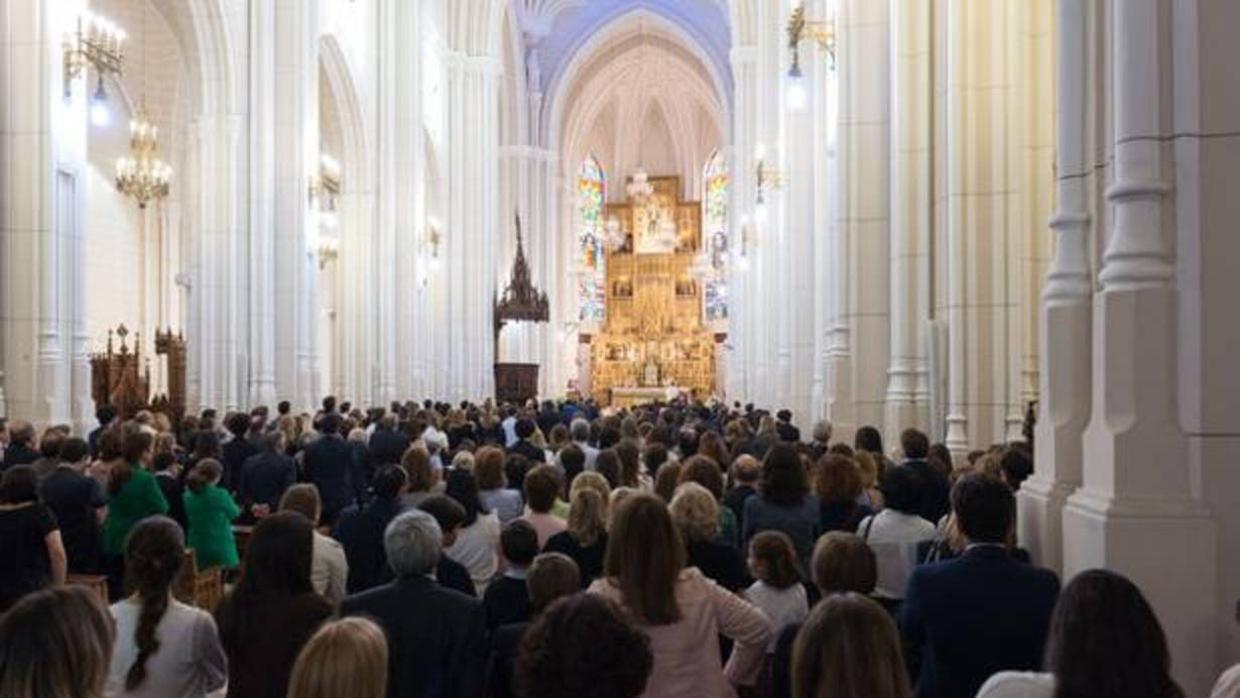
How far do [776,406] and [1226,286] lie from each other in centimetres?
2118

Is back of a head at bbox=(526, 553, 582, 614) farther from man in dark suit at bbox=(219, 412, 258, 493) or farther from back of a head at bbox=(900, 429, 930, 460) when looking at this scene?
man in dark suit at bbox=(219, 412, 258, 493)

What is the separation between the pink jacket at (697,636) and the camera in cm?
429

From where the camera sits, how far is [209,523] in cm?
870

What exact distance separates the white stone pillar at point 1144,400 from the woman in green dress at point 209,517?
5996 millimetres

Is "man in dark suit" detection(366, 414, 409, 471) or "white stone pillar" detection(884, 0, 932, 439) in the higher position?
"white stone pillar" detection(884, 0, 932, 439)

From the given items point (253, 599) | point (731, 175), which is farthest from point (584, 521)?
point (731, 175)

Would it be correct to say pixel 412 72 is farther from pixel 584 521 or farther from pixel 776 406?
pixel 584 521

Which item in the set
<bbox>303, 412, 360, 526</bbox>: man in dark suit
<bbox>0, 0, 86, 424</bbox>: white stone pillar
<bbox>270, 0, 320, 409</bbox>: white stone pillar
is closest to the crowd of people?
<bbox>303, 412, 360, 526</bbox>: man in dark suit

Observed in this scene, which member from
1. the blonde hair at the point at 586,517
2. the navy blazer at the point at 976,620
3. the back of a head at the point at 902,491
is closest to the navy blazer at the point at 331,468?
the blonde hair at the point at 586,517

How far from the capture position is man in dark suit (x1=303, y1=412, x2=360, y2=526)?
36.4ft

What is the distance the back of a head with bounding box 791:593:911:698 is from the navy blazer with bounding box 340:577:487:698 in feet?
5.64

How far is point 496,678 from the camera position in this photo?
4816 millimetres

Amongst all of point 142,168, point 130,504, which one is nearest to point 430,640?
point 130,504

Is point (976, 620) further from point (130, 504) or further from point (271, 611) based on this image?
point (130, 504)
